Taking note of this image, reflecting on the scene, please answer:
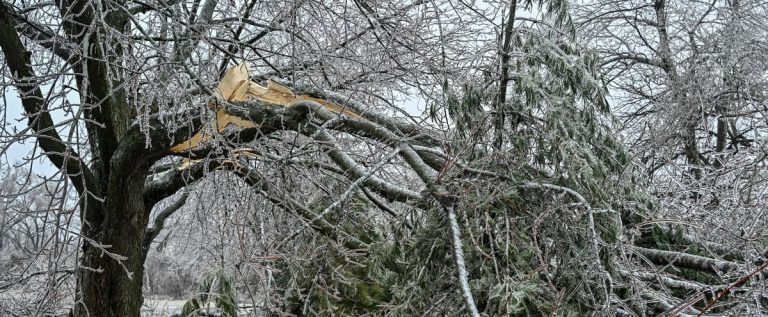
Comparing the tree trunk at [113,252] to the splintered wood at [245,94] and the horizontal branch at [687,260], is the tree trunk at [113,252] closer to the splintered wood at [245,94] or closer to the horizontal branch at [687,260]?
the splintered wood at [245,94]

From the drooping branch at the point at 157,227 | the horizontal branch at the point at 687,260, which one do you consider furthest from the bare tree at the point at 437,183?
the drooping branch at the point at 157,227

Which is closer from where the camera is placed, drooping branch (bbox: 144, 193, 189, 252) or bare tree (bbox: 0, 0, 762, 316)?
bare tree (bbox: 0, 0, 762, 316)

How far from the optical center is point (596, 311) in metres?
3.31

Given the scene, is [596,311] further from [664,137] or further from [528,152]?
[664,137]

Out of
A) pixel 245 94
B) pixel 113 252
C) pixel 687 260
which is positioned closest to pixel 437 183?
pixel 687 260

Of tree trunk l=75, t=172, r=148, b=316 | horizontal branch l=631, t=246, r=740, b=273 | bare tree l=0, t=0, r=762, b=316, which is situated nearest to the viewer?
bare tree l=0, t=0, r=762, b=316

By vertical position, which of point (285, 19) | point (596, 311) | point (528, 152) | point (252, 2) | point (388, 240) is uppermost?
point (252, 2)

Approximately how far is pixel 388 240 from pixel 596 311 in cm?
175

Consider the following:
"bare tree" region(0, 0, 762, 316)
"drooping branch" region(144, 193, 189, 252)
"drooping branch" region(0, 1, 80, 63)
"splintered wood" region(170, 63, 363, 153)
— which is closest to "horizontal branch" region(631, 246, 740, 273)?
"bare tree" region(0, 0, 762, 316)

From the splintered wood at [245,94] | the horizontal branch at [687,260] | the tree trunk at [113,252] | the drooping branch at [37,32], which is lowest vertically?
the horizontal branch at [687,260]

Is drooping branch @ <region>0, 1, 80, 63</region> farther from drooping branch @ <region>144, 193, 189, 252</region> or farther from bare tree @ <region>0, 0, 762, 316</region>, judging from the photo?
drooping branch @ <region>144, 193, 189, 252</region>

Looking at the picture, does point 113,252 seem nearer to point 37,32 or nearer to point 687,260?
point 37,32

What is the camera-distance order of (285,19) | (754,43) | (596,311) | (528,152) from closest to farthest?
(596,311) < (528,152) < (285,19) < (754,43)

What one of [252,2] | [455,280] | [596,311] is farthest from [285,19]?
[596,311]
